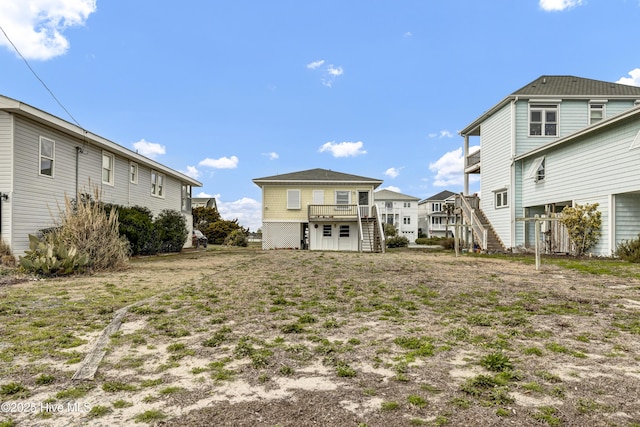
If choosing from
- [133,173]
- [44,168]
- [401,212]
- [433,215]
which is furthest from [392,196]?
[44,168]

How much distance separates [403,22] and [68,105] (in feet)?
48.4

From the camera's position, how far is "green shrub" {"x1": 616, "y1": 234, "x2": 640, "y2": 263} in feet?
39.4

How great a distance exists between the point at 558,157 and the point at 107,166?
2097cm

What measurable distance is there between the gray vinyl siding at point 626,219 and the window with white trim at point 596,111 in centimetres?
708

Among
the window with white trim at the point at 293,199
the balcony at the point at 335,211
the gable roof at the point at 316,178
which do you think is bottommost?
the balcony at the point at 335,211

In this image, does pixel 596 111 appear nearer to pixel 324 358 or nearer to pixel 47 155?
pixel 324 358

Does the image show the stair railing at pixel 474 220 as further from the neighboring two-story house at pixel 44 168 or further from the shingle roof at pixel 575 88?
the neighboring two-story house at pixel 44 168

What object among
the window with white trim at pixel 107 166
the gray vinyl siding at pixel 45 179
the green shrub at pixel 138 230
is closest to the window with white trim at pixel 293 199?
the green shrub at pixel 138 230

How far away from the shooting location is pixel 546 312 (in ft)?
17.4

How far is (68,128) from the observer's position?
13.7 metres

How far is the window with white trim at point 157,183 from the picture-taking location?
73.0ft

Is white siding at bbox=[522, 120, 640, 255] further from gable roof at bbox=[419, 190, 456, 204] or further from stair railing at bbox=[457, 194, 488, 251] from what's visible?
gable roof at bbox=[419, 190, 456, 204]

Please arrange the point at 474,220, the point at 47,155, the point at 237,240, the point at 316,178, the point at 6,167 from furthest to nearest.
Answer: the point at 237,240
the point at 316,178
the point at 474,220
the point at 47,155
the point at 6,167

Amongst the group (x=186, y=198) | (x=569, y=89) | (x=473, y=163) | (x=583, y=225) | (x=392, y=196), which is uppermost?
(x=569, y=89)
